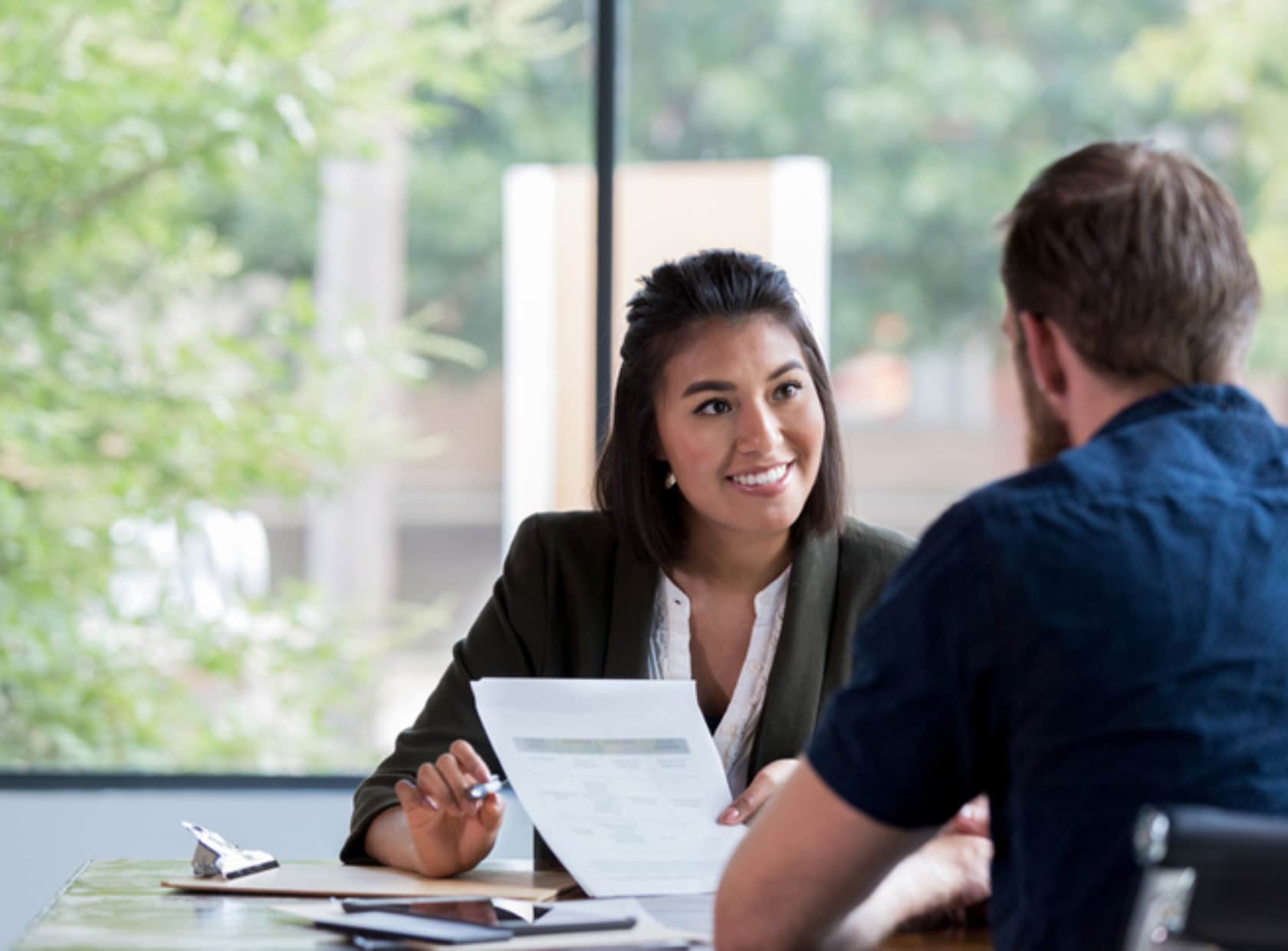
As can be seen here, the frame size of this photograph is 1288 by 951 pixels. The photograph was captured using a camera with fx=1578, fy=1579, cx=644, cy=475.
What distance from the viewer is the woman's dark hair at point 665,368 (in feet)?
6.28

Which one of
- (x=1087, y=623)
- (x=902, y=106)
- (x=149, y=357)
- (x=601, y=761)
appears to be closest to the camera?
(x=1087, y=623)

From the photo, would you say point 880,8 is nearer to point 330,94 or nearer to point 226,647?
point 330,94

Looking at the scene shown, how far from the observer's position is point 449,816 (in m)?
1.57

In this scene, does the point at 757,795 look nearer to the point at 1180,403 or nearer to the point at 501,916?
the point at 501,916

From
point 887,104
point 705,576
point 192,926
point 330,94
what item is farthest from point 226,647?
point 887,104

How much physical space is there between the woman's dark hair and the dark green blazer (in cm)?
3

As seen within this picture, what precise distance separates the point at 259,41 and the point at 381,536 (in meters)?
1.60

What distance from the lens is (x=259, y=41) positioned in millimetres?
3406

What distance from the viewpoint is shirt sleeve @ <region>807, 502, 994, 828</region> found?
3.31 ft

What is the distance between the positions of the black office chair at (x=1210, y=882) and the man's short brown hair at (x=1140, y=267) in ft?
1.10

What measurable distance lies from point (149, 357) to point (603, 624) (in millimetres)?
2035

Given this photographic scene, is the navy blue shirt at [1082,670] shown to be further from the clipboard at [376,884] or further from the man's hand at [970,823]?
the clipboard at [376,884]

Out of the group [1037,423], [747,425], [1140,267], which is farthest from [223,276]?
[1140,267]

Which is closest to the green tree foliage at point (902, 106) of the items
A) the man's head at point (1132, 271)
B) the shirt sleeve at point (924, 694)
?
the man's head at point (1132, 271)
